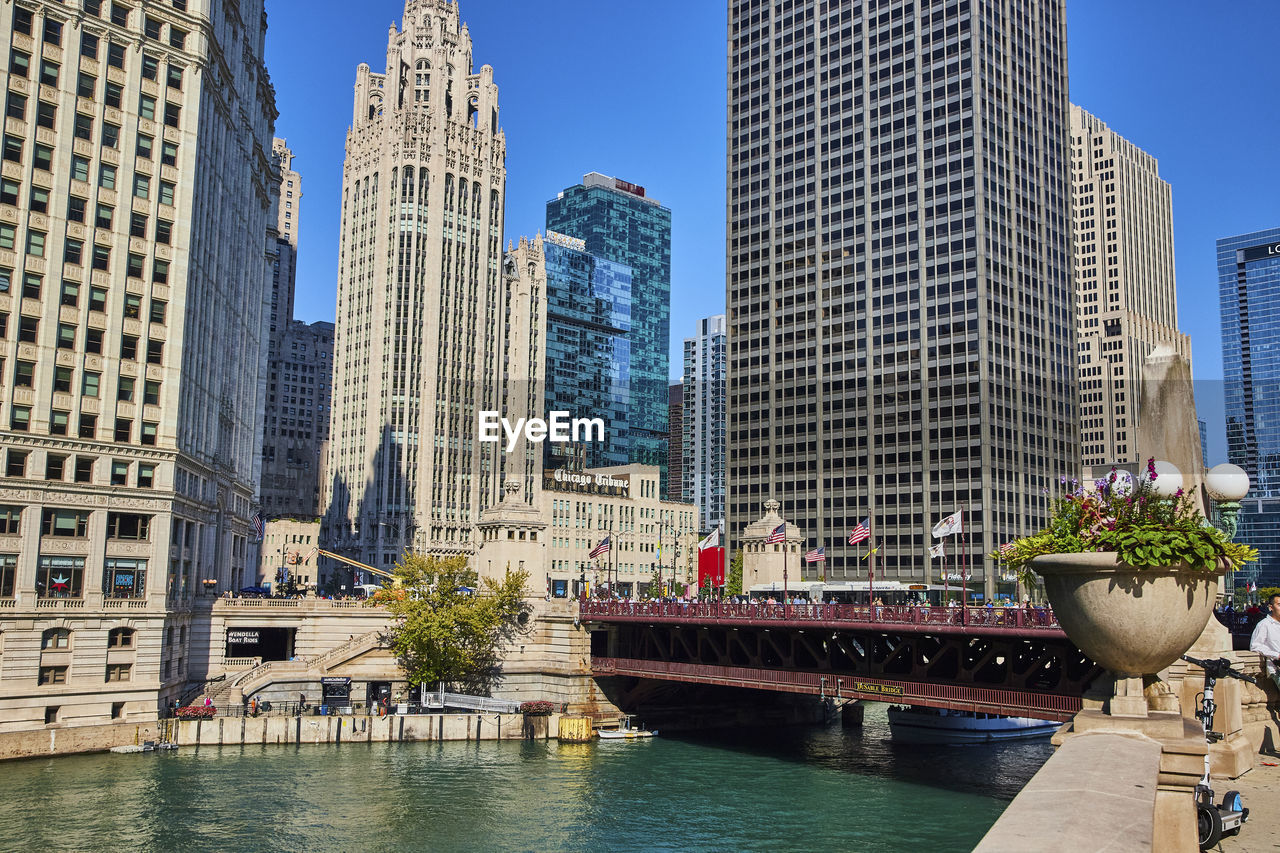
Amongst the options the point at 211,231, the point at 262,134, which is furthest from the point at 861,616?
the point at 262,134

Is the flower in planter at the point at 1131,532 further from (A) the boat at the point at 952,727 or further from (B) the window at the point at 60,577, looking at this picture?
(A) the boat at the point at 952,727

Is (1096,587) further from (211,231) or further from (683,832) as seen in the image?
(211,231)

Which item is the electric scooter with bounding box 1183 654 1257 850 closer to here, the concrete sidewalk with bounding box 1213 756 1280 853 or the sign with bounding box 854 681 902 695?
the concrete sidewalk with bounding box 1213 756 1280 853

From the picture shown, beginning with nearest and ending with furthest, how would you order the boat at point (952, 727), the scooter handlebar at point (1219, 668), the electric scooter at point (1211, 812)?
the electric scooter at point (1211, 812), the scooter handlebar at point (1219, 668), the boat at point (952, 727)

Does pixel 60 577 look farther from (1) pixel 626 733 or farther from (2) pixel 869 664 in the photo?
(2) pixel 869 664

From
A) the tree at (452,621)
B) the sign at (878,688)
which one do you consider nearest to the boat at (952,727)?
the sign at (878,688)

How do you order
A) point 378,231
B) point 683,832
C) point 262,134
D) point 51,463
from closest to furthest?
point 683,832 → point 51,463 → point 262,134 → point 378,231

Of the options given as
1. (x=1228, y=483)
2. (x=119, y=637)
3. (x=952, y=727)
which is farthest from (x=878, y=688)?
(x=119, y=637)

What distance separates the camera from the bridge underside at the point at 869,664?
63.1 m

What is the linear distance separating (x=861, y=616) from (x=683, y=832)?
20195 mm

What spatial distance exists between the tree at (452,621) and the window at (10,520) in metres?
30.8

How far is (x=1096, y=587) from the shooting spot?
16281 millimetres

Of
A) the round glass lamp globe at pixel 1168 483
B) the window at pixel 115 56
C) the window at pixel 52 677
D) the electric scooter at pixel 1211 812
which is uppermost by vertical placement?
the window at pixel 115 56

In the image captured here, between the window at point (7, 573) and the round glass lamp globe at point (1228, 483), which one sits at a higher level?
the round glass lamp globe at point (1228, 483)
